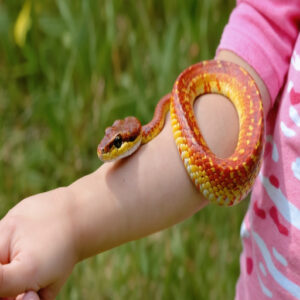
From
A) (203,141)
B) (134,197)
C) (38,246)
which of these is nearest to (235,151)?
(203,141)

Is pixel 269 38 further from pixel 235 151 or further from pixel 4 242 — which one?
pixel 4 242

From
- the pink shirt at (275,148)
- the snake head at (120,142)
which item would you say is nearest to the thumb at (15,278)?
the snake head at (120,142)

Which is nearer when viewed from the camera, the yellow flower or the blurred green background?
the blurred green background

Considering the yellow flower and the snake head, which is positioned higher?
the yellow flower

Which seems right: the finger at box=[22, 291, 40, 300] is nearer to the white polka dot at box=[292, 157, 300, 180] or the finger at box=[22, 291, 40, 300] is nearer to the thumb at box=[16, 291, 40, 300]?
the thumb at box=[16, 291, 40, 300]

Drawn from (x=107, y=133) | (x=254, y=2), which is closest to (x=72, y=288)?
(x=107, y=133)

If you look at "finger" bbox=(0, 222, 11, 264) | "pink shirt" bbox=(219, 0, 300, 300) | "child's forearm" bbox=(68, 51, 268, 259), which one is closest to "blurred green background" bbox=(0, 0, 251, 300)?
"pink shirt" bbox=(219, 0, 300, 300)

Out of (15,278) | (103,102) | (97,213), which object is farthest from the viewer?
(103,102)
